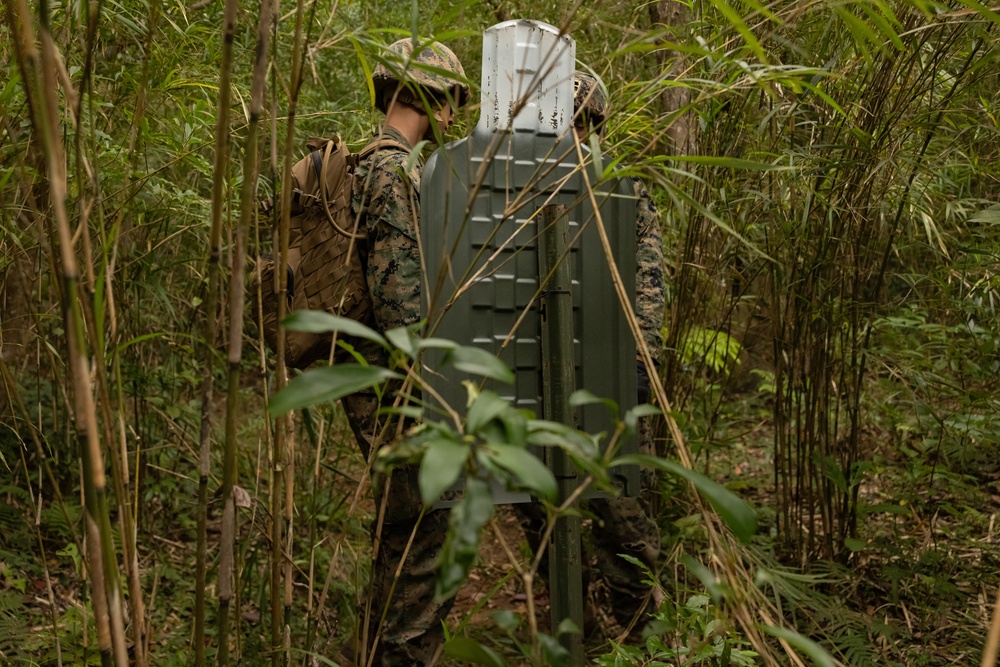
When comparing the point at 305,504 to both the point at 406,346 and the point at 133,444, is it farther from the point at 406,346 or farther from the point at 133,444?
the point at 406,346

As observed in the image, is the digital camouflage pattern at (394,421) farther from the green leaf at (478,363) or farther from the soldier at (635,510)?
the green leaf at (478,363)

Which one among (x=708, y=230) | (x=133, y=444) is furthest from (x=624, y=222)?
(x=133, y=444)

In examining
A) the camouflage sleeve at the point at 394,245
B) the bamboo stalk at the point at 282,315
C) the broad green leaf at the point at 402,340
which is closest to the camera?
the broad green leaf at the point at 402,340

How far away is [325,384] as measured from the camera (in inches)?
29.4

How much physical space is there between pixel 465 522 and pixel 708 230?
2.21 metres

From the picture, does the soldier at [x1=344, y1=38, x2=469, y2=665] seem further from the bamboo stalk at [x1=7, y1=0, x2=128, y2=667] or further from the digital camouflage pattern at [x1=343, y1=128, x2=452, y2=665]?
the bamboo stalk at [x1=7, y1=0, x2=128, y2=667]

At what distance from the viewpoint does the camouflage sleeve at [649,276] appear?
234cm

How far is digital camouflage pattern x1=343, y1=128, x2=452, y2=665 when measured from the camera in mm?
2053

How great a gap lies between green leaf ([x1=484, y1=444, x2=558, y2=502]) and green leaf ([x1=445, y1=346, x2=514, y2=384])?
69mm

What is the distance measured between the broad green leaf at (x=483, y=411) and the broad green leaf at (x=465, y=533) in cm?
4

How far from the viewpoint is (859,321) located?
262 centimetres

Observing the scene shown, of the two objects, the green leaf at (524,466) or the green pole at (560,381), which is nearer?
the green leaf at (524,466)

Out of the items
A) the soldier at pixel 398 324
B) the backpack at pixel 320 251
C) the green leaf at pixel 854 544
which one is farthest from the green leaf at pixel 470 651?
the green leaf at pixel 854 544

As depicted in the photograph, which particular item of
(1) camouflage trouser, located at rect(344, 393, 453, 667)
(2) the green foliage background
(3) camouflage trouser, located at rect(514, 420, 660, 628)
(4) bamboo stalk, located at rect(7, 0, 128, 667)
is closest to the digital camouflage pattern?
(1) camouflage trouser, located at rect(344, 393, 453, 667)
